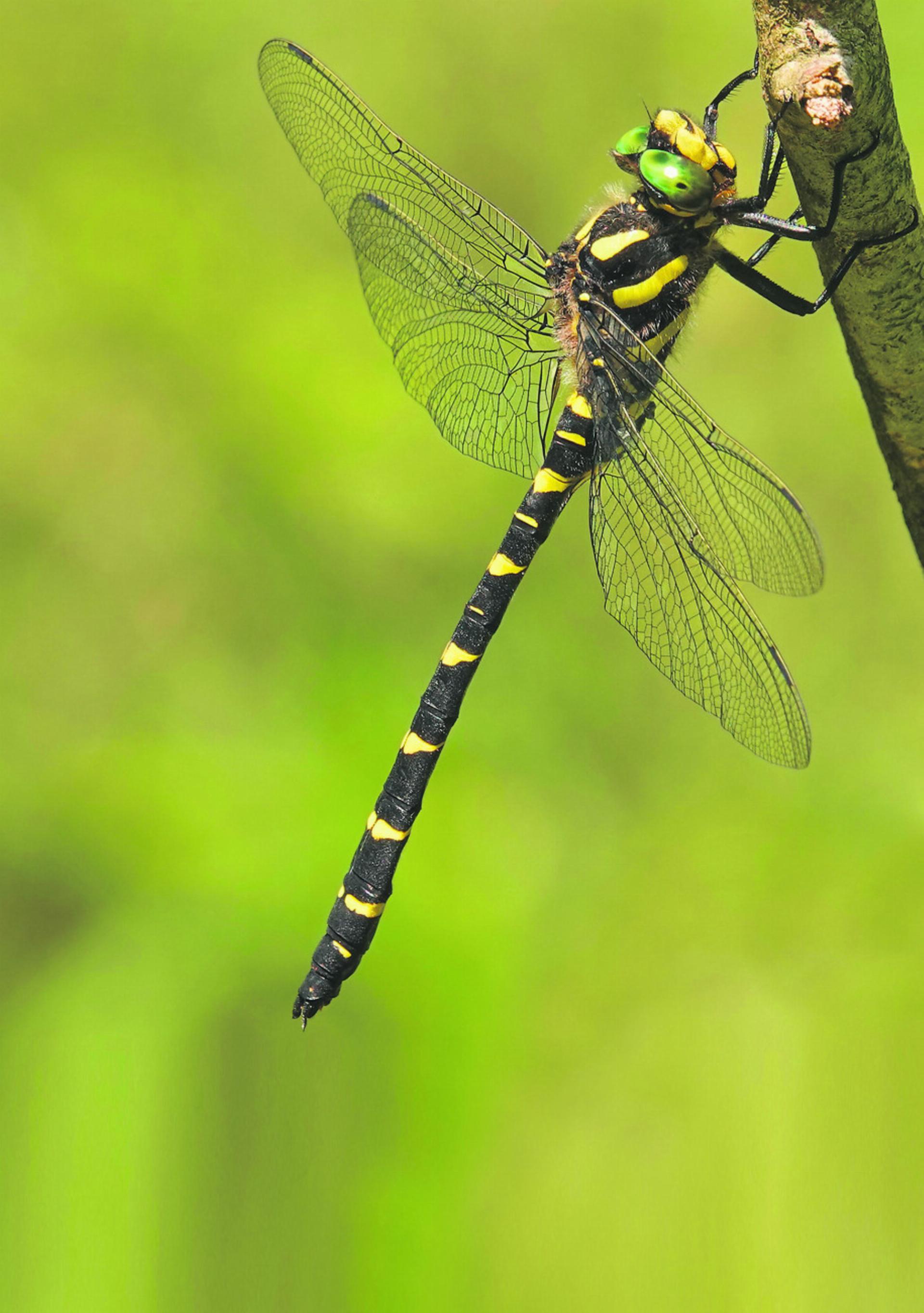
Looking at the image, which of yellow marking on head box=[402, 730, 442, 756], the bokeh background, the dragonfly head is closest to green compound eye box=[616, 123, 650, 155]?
the dragonfly head

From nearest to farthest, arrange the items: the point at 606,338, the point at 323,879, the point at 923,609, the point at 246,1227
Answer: the point at 606,338, the point at 246,1227, the point at 323,879, the point at 923,609

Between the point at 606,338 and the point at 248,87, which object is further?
the point at 248,87

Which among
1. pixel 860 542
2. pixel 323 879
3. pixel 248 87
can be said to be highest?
pixel 248 87

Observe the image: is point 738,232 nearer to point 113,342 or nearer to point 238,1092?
point 113,342

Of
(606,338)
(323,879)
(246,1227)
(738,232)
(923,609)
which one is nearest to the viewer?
(606,338)

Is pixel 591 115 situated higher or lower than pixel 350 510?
higher

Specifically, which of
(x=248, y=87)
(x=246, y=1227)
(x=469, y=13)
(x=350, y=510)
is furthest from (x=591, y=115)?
(x=246, y=1227)
